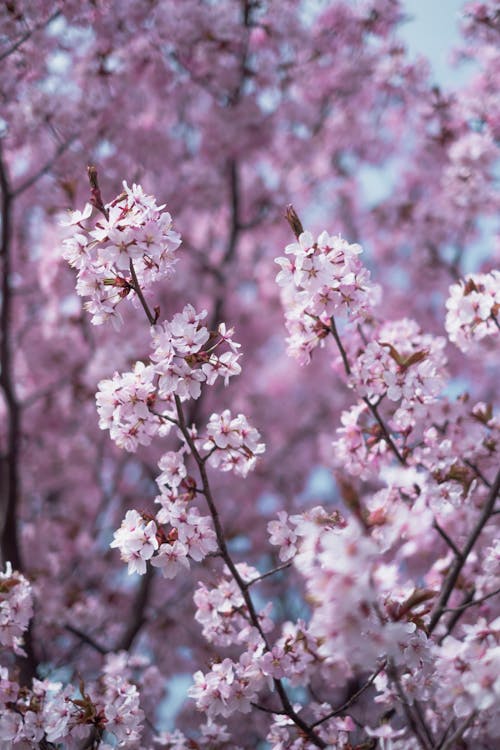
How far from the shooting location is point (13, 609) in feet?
9.53

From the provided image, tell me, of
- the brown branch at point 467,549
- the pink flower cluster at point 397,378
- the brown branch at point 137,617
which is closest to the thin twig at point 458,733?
the brown branch at point 467,549

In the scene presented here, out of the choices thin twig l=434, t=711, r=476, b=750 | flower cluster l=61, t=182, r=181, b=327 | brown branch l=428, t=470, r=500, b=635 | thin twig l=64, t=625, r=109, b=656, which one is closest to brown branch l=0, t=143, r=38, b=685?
thin twig l=64, t=625, r=109, b=656

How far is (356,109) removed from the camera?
26.8 feet

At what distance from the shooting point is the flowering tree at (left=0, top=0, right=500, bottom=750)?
8.20 ft

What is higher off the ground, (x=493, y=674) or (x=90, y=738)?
(x=90, y=738)

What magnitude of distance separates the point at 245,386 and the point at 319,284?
24.8ft

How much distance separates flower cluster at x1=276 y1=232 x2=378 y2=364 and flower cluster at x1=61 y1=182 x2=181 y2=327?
52 centimetres

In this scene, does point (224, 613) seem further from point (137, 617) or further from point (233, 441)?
point (137, 617)

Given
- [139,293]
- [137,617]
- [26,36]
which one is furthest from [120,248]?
[137,617]

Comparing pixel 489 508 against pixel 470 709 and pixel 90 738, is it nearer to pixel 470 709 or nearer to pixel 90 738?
pixel 470 709

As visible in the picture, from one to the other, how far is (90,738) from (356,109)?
24.6 ft

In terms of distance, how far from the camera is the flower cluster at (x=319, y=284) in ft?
8.73

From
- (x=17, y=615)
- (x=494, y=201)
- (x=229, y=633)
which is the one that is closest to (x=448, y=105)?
(x=494, y=201)

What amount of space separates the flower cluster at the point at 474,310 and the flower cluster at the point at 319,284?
525mm
